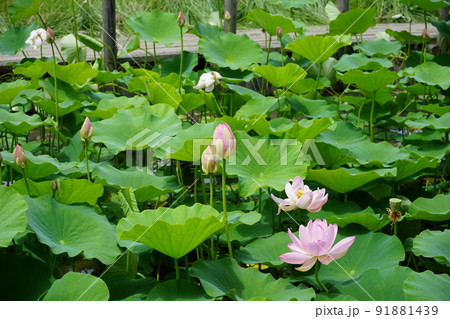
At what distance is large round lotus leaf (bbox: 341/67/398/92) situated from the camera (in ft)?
6.59

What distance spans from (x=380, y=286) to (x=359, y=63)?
1.56 metres

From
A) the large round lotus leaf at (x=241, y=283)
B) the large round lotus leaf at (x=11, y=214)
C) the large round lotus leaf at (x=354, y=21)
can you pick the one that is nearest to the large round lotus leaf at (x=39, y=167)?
the large round lotus leaf at (x=11, y=214)

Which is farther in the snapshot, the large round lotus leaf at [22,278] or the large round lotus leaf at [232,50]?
the large round lotus leaf at [232,50]

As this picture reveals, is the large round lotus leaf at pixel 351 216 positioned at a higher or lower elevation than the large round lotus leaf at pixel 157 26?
lower

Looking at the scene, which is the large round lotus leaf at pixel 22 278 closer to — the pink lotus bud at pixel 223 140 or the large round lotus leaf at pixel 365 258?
the pink lotus bud at pixel 223 140

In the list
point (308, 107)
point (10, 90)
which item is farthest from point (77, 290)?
point (308, 107)

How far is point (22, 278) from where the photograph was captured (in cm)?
110

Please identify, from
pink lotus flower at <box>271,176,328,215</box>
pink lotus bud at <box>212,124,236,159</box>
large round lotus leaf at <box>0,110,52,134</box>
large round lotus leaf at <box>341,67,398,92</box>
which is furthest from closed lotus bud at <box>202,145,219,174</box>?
large round lotus leaf at <box>341,67,398,92</box>

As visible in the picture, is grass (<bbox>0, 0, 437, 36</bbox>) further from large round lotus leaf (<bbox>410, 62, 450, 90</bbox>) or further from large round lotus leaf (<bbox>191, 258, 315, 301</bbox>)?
large round lotus leaf (<bbox>191, 258, 315, 301</bbox>)

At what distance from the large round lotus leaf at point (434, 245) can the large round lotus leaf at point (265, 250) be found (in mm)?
271

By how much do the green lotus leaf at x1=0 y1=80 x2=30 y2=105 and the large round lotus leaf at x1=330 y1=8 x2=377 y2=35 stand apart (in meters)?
1.38

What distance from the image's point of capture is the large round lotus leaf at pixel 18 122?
5.53 ft

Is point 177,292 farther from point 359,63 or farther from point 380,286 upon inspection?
point 359,63

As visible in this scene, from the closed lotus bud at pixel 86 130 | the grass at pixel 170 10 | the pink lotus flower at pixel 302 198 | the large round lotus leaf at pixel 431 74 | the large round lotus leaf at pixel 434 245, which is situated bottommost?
the grass at pixel 170 10
